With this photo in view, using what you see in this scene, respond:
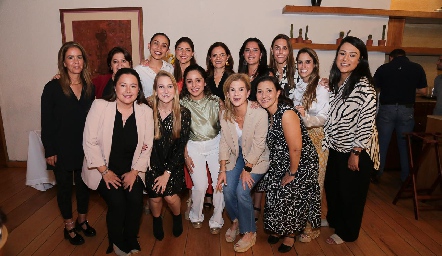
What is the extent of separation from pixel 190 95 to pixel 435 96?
362cm

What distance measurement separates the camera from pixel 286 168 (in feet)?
7.75

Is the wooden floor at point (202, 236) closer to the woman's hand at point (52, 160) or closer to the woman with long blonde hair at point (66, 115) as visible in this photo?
the woman with long blonde hair at point (66, 115)

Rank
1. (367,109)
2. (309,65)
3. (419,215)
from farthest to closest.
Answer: (419,215), (309,65), (367,109)

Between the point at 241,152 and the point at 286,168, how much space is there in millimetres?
383

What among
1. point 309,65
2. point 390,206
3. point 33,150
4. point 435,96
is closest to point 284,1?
point 309,65

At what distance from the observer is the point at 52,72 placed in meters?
4.44

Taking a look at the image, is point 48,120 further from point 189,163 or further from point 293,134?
point 293,134

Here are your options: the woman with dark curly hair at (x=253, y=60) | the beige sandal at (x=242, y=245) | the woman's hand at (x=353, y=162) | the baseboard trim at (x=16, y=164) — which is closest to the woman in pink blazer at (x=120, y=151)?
the beige sandal at (x=242, y=245)

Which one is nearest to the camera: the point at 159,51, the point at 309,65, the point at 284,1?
the point at 309,65

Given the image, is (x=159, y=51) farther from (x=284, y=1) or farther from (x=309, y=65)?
(x=284, y=1)

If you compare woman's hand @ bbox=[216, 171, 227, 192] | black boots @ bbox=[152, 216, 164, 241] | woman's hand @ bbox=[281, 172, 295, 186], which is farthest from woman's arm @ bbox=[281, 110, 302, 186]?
black boots @ bbox=[152, 216, 164, 241]

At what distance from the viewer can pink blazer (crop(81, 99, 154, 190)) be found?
2.23 m

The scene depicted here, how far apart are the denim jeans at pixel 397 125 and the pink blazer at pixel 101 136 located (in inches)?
122

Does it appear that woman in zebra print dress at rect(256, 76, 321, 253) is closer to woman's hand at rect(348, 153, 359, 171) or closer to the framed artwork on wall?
woman's hand at rect(348, 153, 359, 171)
